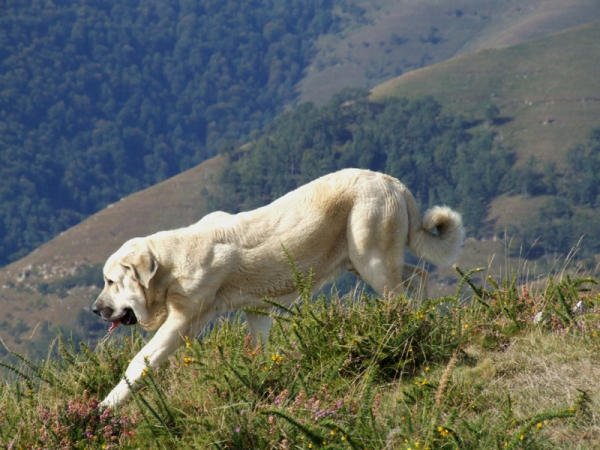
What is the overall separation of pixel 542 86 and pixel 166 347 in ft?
619

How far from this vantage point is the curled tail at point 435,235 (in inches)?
322

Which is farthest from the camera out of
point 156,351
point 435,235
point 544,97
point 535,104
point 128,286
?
point 544,97

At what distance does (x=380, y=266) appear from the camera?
7.76 metres

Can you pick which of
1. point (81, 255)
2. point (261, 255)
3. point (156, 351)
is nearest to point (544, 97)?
point (81, 255)

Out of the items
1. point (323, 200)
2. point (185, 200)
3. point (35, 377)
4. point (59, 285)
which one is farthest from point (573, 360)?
point (185, 200)

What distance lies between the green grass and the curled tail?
0.87 m

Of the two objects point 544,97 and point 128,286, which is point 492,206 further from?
point 128,286

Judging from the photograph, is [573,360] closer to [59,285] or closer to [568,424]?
[568,424]

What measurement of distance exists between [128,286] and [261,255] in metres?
1.21

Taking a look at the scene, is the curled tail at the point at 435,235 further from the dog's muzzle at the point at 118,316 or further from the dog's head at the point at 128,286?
the dog's muzzle at the point at 118,316

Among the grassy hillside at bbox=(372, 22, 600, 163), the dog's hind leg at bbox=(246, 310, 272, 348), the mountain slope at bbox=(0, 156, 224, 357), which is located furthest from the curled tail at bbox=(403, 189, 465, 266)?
the grassy hillside at bbox=(372, 22, 600, 163)

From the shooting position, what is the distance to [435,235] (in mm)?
8312

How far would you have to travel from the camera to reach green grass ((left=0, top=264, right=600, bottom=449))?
17.2 ft

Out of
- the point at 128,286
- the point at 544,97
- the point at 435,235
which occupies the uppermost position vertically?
the point at 128,286
